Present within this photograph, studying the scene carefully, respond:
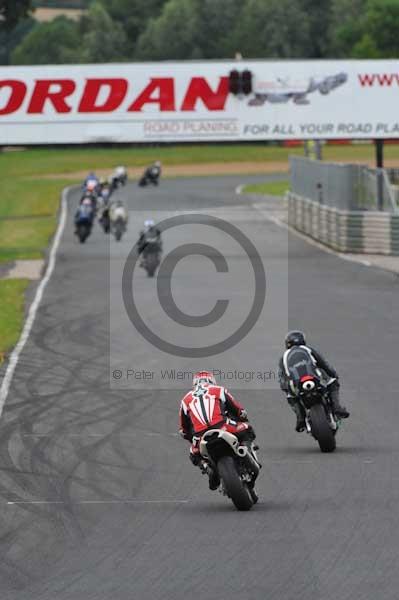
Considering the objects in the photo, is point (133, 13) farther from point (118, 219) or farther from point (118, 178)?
point (118, 219)

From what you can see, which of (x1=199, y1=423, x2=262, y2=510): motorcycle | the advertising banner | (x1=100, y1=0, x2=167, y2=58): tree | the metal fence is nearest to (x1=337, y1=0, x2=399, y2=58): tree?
(x1=100, y1=0, x2=167, y2=58): tree

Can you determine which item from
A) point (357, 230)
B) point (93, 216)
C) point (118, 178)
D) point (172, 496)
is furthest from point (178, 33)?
point (172, 496)

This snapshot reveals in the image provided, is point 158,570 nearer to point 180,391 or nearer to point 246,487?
point 246,487

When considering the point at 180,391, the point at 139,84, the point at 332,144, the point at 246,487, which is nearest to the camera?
the point at 246,487

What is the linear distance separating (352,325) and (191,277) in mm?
10078

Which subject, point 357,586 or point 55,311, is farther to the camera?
point 55,311

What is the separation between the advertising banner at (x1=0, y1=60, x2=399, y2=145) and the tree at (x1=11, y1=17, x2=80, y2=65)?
122 metres

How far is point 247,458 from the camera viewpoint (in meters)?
12.8

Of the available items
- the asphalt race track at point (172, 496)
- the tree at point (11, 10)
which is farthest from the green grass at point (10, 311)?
the tree at point (11, 10)

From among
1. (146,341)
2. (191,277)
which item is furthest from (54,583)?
(191,277)

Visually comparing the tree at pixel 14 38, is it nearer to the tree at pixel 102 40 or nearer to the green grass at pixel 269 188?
the tree at pixel 102 40

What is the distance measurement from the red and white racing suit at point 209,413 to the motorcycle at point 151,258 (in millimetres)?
21716

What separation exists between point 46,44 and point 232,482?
519ft

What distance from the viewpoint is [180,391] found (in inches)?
784
